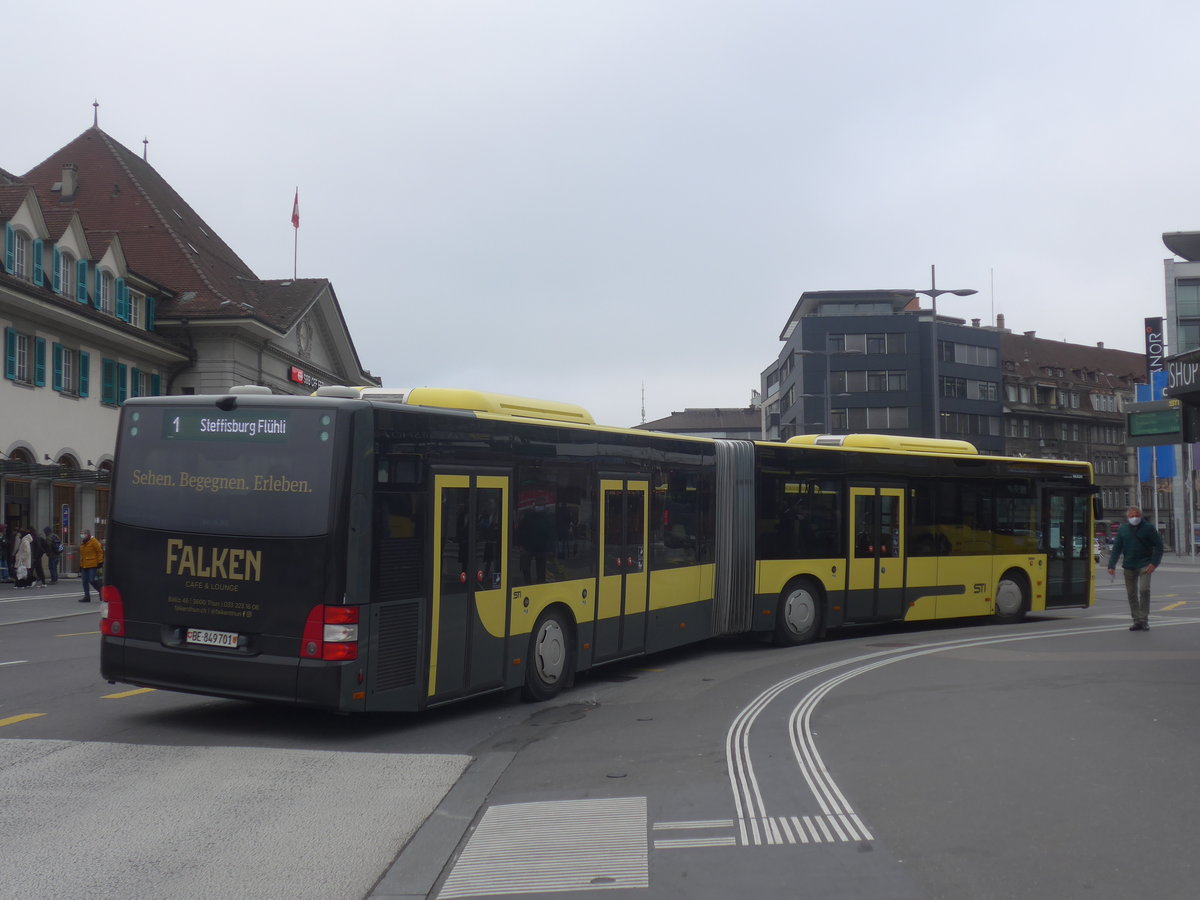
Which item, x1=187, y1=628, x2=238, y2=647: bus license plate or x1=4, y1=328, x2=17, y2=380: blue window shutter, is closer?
x1=187, y1=628, x2=238, y2=647: bus license plate

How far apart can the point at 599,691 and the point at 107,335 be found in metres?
32.2

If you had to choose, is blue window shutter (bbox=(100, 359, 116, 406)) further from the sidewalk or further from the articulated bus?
the articulated bus

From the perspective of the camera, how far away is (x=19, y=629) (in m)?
21.9

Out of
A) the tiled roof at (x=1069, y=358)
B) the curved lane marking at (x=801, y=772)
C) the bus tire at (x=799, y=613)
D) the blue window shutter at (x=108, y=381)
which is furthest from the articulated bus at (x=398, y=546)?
the tiled roof at (x=1069, y=358)

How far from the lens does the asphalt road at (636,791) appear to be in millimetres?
5789

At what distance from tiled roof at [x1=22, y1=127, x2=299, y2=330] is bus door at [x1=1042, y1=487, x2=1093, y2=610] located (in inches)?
1303

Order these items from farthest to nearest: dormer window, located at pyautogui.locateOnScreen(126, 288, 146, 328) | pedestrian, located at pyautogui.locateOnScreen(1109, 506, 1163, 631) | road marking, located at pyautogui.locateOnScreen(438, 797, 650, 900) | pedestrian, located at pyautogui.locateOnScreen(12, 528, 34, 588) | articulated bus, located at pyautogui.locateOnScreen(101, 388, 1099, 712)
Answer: dormer window, located at pyautogui.locateOnScreen(126, 288, 146, 328) < pedestrian, located at pyautogui.locateOnScreen(12, 528, 34, 588) < pedestrian, located at pyautogui.locateOnScreen(1109, 506, 1163, 631) < articulated bus, located at pyautogui.locateOnScreen(101, 388, 1099, 712) < road marking, located at pyautogui.locateOnScreen(438, 797, 650, 900)

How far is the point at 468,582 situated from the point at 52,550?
2882 centimetres

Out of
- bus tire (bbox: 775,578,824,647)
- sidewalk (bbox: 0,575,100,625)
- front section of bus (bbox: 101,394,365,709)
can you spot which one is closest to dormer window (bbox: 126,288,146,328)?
sidewalk (bbox: 0,575,100,625)

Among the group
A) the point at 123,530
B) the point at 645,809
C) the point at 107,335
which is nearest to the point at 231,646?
the point at 123,530

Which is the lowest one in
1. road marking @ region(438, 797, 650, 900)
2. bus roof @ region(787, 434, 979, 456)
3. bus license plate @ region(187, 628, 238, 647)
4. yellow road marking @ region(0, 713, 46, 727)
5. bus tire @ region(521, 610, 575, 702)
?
road marking @ region(438, 797, 650, 900)

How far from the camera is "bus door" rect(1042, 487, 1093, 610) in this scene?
819 inches

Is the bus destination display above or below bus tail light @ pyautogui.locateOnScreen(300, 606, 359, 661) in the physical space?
above

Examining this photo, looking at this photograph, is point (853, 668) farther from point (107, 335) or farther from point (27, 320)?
point (107, 335)
